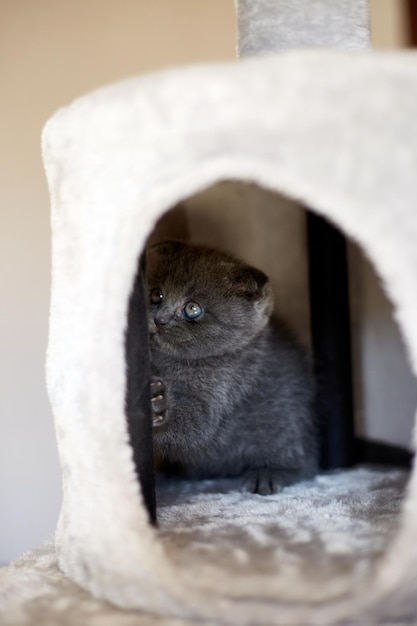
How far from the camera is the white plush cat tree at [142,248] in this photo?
2.55ft

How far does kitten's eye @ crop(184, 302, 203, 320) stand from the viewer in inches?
55.9

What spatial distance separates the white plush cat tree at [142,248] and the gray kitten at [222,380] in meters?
0.38

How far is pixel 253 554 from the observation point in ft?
2.90

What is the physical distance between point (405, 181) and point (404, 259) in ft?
0.32

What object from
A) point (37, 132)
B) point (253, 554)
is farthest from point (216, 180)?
point (37, 132)

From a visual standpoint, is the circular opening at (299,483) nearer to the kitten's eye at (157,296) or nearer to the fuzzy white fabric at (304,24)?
the kitten's eye at (157,296)

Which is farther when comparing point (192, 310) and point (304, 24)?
point (192, 310)

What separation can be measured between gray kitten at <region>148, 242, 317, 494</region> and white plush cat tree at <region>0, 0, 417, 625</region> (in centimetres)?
38

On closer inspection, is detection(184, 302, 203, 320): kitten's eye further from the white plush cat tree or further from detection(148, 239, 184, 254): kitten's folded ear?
the white plush cat tree

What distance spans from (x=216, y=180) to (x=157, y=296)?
64cm

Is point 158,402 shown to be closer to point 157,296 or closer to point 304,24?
point 157,296

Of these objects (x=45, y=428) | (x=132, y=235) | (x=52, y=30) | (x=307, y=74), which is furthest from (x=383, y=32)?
(x=45, y=428)

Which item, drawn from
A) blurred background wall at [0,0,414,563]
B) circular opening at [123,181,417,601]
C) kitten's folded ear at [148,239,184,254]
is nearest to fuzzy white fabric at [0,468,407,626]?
circular opening at [123,181,417,601]

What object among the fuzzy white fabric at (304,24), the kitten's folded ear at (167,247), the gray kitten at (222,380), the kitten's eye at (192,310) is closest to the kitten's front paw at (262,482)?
the gray kitten at (222,380)
